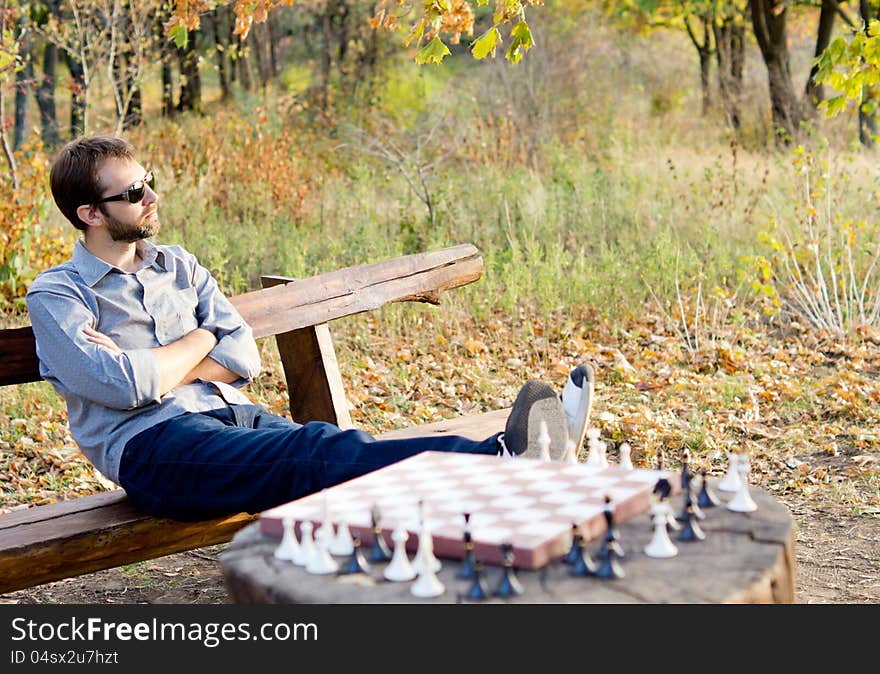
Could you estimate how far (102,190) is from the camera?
11.1ft

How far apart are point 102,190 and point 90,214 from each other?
0.09m

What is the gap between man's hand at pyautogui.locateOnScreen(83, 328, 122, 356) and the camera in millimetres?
3158

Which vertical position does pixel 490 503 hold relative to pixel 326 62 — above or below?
below

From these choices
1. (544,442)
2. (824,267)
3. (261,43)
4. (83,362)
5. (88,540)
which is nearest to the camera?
(544,442)

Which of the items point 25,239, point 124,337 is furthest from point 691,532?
point 25,239

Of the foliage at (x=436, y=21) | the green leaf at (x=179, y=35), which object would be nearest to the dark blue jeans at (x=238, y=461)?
the green leaf at (x=179, y=35)

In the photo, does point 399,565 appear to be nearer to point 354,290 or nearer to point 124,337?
point 124,337

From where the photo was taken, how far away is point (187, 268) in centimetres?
362

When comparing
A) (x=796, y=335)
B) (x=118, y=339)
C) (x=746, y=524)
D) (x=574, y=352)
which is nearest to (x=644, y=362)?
(x=574, y=352)

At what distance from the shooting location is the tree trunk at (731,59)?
14.4 meters

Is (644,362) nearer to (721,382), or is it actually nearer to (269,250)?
(721,382)

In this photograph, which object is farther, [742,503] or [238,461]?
[238,461]

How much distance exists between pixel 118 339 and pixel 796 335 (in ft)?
16.7

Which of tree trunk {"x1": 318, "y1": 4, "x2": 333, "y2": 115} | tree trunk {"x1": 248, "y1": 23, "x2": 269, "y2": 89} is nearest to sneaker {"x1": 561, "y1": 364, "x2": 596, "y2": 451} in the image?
tree trunk {"x1": 318, "y1": 4, "x2": 333, "y2": 115}
